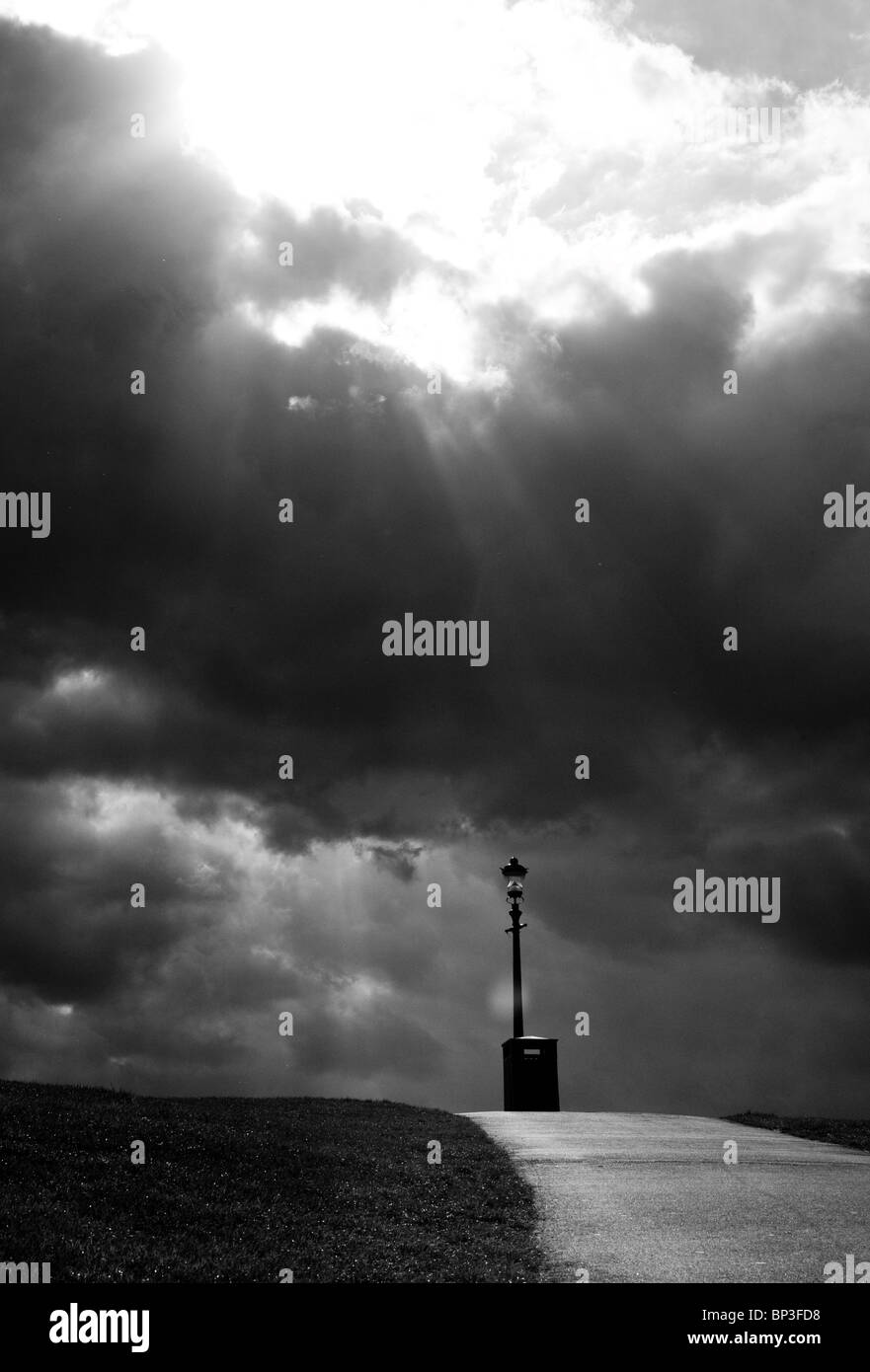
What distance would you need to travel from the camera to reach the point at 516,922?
992 inches

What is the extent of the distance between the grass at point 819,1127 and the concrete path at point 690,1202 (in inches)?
29.7

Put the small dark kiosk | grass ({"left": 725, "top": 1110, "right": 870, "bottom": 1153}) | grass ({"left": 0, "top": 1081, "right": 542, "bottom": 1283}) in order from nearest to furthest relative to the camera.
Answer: grass ({"left": 0, "top": 1081, "right": 542, "bottom": 1283})
grass ({"left": 725, "top": 1110, "right": 870, "bottom": 1153})
the small dark kiosk

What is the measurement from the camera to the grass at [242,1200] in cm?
870

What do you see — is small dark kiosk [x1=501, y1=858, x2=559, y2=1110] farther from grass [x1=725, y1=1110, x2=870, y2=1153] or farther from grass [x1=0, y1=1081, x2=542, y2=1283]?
grass [x1=0, y1=1081, x2=542, y2=1283]

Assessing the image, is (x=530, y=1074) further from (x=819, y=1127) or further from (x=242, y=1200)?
(x=242, y=1200)

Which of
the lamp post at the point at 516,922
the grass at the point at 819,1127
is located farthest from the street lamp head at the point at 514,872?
the grass at the point at 819,1127

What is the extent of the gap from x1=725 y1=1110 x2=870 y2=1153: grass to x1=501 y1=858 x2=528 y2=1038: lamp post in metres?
5.27

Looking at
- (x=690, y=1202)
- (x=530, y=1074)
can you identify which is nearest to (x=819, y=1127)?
(x=530, y=1074)

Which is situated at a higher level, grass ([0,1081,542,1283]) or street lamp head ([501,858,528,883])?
street lamp head ([501,858,528,883])

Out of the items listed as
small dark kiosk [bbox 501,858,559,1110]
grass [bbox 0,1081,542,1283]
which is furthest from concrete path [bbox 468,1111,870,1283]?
small dark kiosk [bbox 501,858,559,1110]

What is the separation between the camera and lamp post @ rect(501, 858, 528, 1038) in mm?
24547
